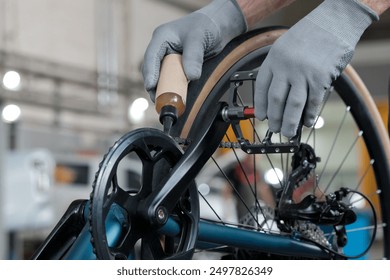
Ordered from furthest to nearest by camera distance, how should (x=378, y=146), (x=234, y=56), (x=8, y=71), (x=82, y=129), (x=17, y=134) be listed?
(x=82, y=129) < (x=8, y=71) < (x=17, y=134) < (x=378, y=146) < (x=234, y=56)

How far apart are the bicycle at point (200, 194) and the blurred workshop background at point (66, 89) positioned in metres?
4.52

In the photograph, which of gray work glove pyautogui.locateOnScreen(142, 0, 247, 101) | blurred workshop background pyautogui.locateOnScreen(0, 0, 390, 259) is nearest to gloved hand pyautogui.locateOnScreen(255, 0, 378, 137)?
gray work glove pyautogui.locateOnScreen(142, 0, 247, 101)

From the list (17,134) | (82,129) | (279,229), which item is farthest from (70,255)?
(82,129)

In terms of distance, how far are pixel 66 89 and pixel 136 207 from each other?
28.8 ft

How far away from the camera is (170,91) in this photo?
3.63 feet

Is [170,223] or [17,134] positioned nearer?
[170,223]

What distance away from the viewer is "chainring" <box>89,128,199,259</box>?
92cm

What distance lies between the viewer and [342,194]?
4.43 ft

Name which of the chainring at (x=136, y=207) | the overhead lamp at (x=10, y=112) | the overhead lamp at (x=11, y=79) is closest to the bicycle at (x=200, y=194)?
the chainring at (x=136, y=207)

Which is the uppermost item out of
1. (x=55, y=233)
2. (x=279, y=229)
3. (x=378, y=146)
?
(x=378, y=146)

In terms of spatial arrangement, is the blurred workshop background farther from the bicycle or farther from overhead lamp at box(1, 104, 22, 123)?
the bicycle
